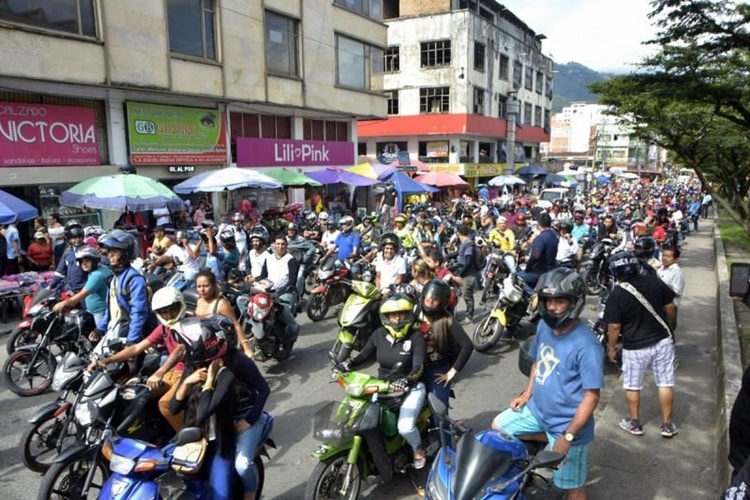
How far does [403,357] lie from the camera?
4047 millimetres

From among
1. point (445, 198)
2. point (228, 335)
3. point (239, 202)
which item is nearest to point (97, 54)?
point (239, 202)

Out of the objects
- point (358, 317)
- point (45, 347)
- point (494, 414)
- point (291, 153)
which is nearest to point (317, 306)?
point (358, 317)

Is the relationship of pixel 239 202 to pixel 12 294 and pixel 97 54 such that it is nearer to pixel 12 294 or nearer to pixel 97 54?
pixel 97 54

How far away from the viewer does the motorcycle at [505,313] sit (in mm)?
7438

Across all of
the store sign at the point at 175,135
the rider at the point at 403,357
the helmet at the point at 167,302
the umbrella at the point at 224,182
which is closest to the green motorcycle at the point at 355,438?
the rider at the point at 403,357

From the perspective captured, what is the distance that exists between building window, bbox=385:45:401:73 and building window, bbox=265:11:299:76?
1883 centimetres

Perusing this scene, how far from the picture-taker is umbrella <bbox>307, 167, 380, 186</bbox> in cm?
1836

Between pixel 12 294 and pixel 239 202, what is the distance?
32.9 feet

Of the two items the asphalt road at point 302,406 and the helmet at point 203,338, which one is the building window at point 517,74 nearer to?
the asphalt road at point 302,406

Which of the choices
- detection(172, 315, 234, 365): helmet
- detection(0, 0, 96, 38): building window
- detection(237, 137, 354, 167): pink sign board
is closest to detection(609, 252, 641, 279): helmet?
detection(172, 315, 234, 365): helmet

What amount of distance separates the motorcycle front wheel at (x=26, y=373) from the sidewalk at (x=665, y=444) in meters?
5.78

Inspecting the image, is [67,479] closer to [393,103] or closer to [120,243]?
[120,243]

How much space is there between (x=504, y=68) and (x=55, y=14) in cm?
Answer: 3460

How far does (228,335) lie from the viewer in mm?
3250
